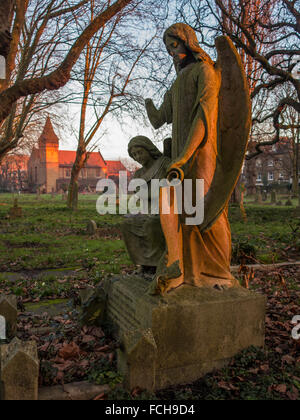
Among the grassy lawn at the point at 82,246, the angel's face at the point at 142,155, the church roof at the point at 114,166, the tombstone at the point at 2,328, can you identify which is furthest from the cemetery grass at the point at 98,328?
the church roof at the point at 114,166

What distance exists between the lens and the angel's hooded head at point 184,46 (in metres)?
3.27

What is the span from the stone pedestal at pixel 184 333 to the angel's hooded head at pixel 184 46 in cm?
220

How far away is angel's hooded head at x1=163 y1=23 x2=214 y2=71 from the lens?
10.7ft

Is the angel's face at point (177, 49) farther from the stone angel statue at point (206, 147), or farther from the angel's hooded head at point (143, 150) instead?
the angel's hooded head at point (143, 150)

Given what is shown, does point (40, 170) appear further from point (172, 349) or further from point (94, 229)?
point (172, 349)

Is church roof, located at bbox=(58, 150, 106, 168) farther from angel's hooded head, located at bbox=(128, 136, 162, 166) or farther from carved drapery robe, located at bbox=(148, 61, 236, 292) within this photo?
carved drapery robe, located at bbox=(148, 61, 236, 292)

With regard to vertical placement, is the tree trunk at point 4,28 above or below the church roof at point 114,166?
below

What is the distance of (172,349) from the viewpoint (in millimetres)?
2891

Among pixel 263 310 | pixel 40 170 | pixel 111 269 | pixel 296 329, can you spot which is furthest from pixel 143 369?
pixel 40 170

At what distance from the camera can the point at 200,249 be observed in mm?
3326

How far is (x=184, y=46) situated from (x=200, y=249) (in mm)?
1982

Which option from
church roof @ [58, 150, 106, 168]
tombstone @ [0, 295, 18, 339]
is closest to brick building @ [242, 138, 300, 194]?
tombstone @ [0, 295, 18, 339]
